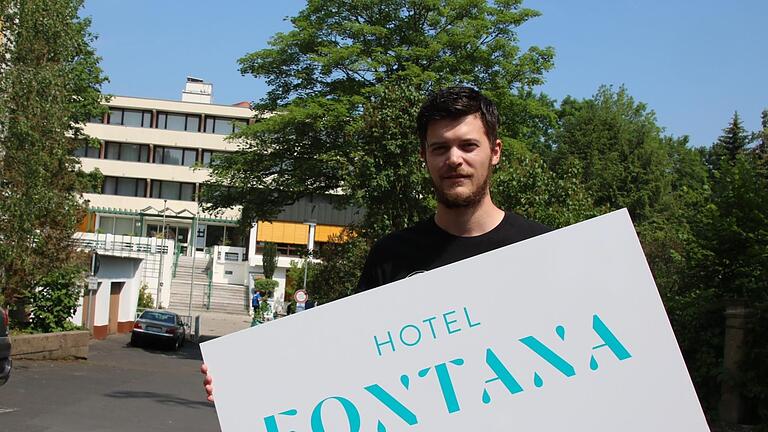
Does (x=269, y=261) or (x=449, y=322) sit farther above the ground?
(x=269, y=261)

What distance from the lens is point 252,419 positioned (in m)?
2.96

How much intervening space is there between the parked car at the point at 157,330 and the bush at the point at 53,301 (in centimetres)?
718

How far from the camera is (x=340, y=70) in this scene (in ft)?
95.8

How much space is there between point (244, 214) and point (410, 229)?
27.9 m

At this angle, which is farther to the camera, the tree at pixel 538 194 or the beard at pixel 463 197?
the tree at pixel 538 194

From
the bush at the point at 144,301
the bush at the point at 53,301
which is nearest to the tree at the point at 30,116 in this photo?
the bush at the point at 53,301

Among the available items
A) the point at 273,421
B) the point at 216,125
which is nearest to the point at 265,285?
the point at 216,125

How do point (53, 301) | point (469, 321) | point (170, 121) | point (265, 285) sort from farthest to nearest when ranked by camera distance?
1. point (170, 121)
2. point (265, 285)
3. point (53, 301)
4. point (469, 321)

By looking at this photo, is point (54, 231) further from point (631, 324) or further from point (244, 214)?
point (631, 324)

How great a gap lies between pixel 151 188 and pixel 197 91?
358 inches

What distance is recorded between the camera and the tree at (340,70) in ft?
92.7

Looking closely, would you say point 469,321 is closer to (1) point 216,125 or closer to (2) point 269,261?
(2) point 269,261

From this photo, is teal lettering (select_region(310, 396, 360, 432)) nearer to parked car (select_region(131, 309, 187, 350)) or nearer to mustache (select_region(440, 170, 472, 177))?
mustache (select_region(440, 170, 472, 177))

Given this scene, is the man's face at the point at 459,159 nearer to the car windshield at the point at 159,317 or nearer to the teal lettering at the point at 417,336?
the teal lettering at the point at 417,336
